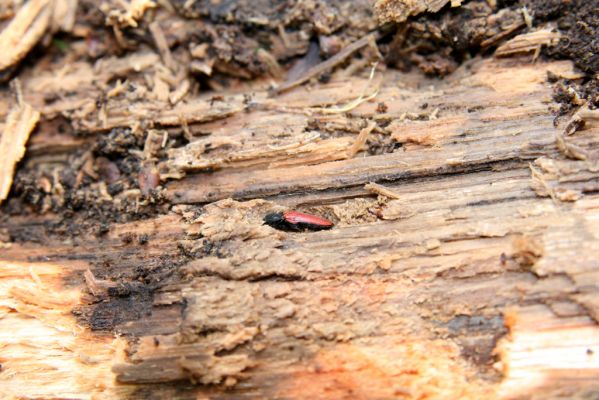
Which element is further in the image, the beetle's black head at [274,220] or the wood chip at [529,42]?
the wood chip at [529,42]

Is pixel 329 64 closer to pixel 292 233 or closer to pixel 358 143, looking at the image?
pixel 358 143

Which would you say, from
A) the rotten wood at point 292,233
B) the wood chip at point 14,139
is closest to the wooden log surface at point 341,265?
the rotten wood at point 292,233

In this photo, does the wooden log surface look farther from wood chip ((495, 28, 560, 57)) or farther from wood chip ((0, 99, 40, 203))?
wood chip ((0, 99, 40, 203))

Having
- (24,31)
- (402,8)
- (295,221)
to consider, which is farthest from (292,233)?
(24,31)

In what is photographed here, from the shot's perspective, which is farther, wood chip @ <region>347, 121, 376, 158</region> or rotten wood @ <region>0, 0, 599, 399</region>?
wood chip @ <region>347, 121, 376, 158</region>

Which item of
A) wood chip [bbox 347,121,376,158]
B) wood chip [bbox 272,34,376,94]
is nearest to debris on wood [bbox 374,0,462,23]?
wood chip [bbox 272,34,376,94]

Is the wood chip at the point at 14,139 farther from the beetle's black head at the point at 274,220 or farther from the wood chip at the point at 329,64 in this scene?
the beetle's black head at the point at 274,220
